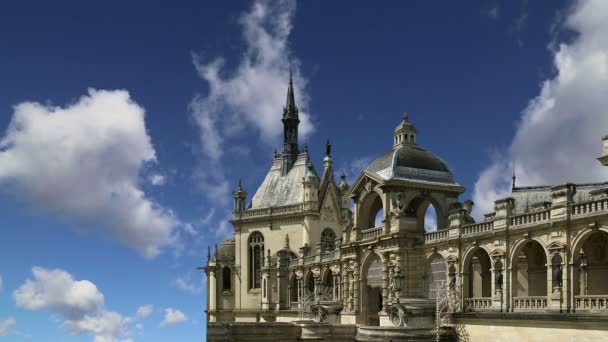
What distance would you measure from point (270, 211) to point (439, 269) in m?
36.7

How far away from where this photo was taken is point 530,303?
105ft

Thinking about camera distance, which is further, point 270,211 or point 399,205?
point 270,211

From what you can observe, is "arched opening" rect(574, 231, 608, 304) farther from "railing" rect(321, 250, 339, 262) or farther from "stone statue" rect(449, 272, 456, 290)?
"railing" rect(321, 250, 339, 262)

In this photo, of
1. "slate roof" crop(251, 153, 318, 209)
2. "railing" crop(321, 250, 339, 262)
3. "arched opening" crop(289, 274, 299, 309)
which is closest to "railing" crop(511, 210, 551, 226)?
"railing" crop(321, 250, 339, 262)

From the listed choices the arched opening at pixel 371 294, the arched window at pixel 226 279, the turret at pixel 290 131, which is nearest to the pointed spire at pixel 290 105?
the turret at pixel 290 131

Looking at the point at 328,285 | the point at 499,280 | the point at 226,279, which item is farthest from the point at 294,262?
the point at 499,280

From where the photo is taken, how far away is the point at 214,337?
3919cm

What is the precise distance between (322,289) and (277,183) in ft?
76.7

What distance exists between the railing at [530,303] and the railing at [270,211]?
40797 millimetres

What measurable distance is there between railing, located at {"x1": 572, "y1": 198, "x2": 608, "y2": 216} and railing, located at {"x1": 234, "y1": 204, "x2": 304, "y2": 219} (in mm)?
44389

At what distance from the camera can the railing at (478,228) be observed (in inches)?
1390

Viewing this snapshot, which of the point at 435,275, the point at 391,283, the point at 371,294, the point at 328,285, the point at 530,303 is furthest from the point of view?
the point at 328,285

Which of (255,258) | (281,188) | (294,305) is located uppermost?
(281,188)

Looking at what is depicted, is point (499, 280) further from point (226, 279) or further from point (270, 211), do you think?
point (226, 279)
